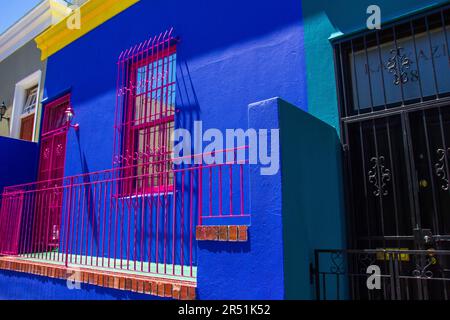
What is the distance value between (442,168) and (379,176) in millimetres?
492

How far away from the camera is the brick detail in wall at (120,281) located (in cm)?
309

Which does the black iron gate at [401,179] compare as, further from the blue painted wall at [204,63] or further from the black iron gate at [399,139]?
the blue painted wall at [204,63]

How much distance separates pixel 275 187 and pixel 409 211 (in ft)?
4.37

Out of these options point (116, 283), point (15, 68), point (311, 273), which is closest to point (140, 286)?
point (116, 283)

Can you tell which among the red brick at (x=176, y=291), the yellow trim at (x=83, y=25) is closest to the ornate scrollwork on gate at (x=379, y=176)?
the red brick at (x=176, y=291)

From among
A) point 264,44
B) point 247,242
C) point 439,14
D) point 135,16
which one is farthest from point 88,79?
point 439,14

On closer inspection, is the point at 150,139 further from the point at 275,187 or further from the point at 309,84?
the point at 275,187

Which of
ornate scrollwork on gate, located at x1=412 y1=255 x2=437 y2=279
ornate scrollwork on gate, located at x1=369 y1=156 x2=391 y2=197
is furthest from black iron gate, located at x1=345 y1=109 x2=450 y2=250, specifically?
ornate scrollwork on gate, located at x1=412 y1=255 x2=437 y2=279

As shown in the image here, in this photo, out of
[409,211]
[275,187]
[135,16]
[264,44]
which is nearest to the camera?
[275,187]

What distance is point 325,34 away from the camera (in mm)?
3764

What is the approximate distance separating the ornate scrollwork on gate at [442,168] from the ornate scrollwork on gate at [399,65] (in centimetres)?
71

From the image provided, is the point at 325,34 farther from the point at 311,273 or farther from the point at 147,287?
the point at 147,287
